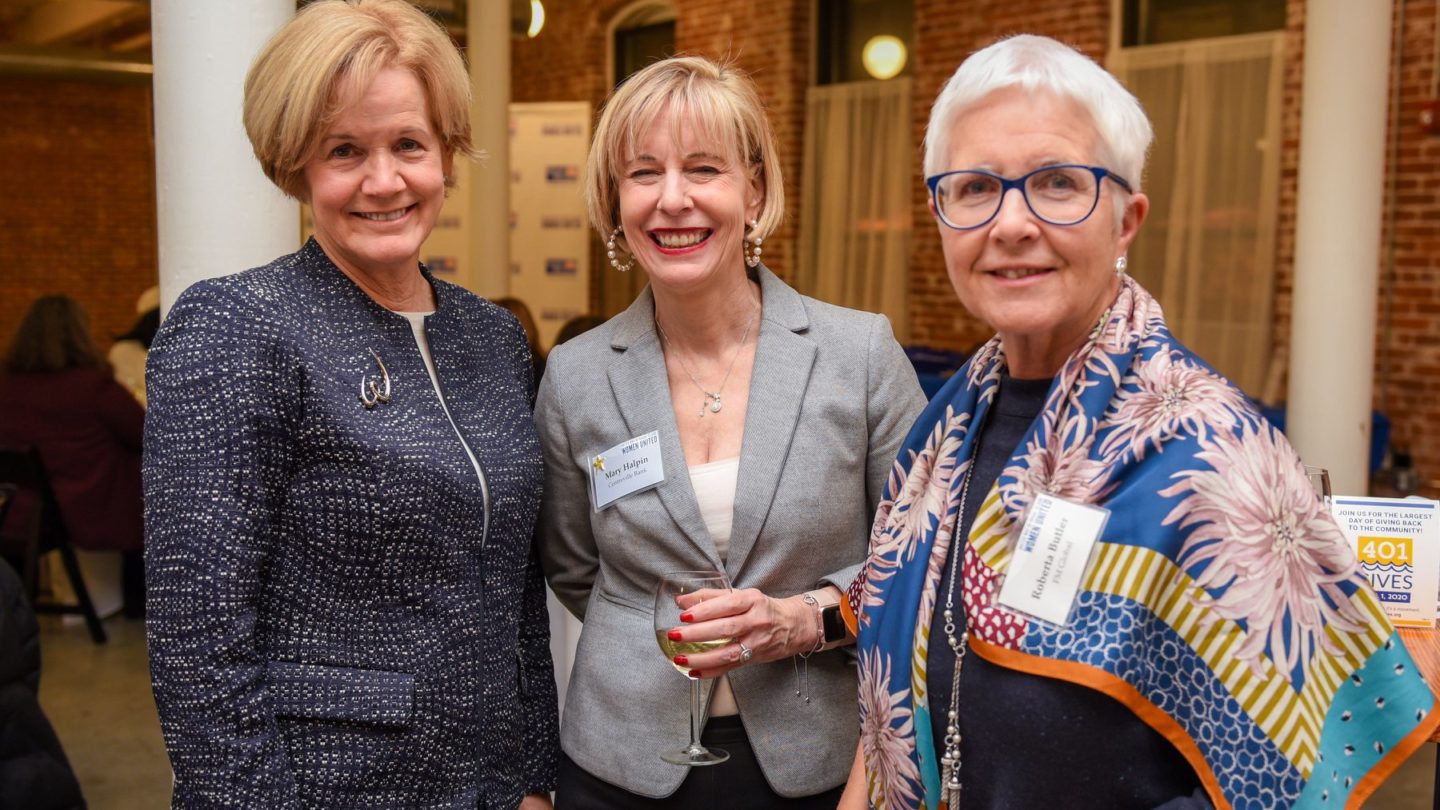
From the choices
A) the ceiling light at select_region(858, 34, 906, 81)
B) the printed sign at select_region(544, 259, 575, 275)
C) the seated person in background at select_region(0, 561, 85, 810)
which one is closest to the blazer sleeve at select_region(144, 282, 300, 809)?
the seated person in background at select_region(0, 561, 85, 810)

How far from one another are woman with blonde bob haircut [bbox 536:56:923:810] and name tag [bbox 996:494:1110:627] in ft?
1.70

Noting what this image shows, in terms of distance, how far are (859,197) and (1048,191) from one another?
26.8ft

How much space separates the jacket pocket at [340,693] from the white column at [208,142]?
1206mm

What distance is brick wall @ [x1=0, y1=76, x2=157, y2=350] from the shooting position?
38.9 feet

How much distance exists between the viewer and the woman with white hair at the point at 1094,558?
4.08ft

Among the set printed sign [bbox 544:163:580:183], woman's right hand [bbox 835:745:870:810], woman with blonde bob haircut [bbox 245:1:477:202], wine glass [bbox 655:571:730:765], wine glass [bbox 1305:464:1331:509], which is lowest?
woman's right hand [bbox 835:745:870:810]

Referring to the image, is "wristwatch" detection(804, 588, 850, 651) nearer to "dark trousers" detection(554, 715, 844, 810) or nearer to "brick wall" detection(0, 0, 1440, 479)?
"dark trousers" detection(554, 715, 844, 810)

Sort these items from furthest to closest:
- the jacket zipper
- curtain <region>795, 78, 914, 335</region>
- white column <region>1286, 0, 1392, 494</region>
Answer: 1. curtain <region>795, 78, 914, 335</region>
2. white column <region>1286, 0, 1392, 494</region>
3. the jacket zipper

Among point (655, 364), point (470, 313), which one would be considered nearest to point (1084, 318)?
point (655, 364)

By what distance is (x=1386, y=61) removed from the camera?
15.2 ft

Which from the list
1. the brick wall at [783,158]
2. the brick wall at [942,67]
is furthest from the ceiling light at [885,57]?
the brick wall at [783,158]

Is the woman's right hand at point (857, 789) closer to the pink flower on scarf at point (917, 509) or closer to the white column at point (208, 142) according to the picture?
the pink flower on scarf at point (917, 509)

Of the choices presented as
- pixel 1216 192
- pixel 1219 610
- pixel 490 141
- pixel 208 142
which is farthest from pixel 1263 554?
pixel 490 141

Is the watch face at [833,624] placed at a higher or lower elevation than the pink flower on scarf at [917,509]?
lower
